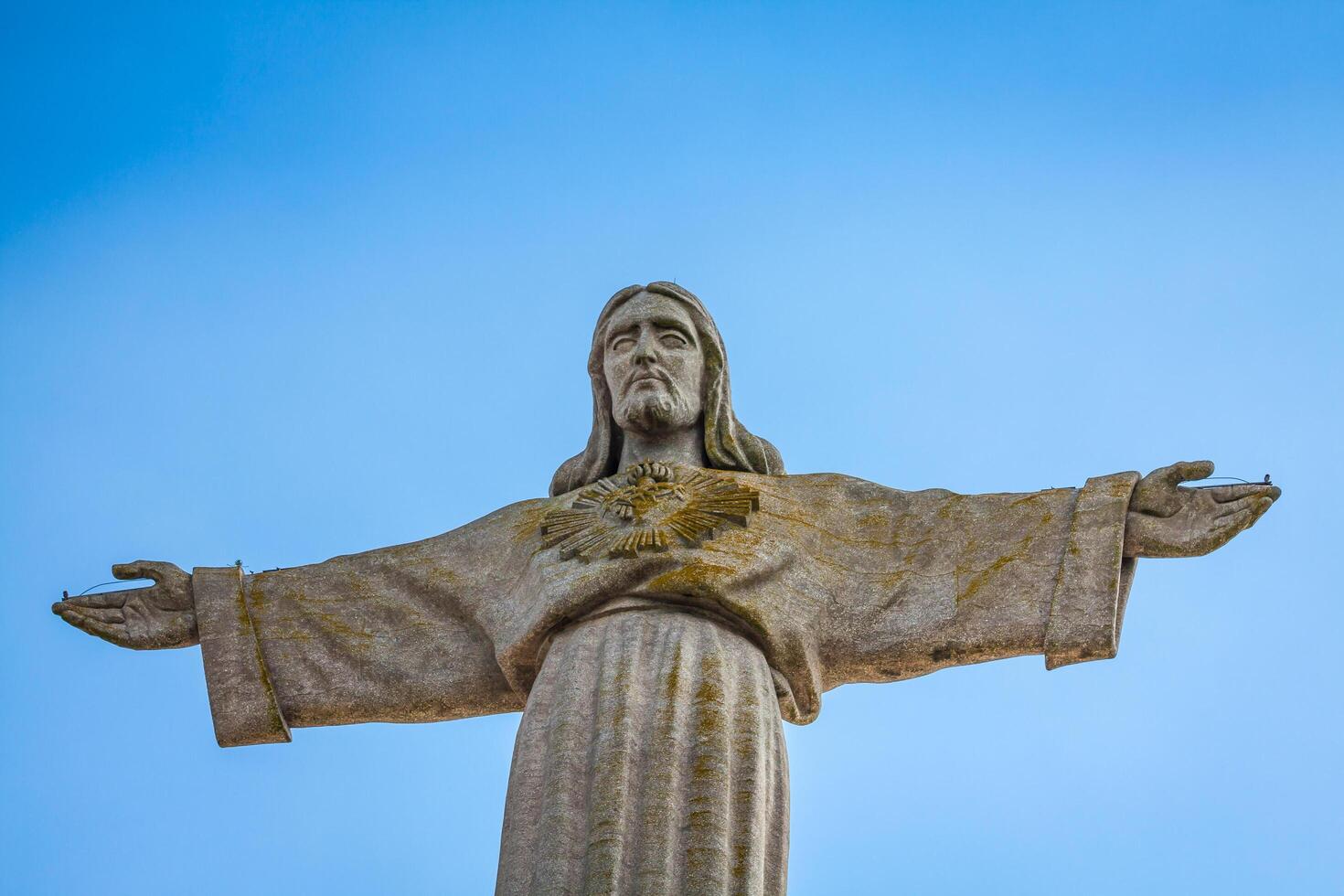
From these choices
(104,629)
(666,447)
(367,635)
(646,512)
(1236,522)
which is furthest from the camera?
(666,447)

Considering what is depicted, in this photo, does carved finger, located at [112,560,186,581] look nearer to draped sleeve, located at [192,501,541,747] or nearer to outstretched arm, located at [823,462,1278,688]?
draped sleeve, located at [192,501,541,747]

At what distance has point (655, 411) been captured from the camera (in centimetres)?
1242

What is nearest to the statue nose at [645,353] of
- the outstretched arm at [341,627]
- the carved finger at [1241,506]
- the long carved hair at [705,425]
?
the long carved hair at [705,425]

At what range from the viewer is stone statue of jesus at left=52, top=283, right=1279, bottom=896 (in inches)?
389

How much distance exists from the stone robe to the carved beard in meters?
0.62

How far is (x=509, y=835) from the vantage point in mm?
9969

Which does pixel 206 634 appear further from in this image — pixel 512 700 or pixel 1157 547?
pixel 1157 547

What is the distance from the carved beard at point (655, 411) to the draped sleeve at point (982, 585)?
4.12 ft

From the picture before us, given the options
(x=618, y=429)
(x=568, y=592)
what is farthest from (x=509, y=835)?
(x=618, y=429)

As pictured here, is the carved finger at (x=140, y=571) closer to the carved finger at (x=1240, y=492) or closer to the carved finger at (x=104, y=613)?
the carved finger at (x=104, y=613)

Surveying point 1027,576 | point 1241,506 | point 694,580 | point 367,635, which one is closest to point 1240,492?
point 1241,506

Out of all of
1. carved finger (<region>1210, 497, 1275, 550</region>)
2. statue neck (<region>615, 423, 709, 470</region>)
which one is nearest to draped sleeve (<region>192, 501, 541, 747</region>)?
statue neck (<region>615, 423, 709, 470</region>)

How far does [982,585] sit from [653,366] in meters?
2.40

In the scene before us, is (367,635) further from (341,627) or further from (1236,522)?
(1236,522)
